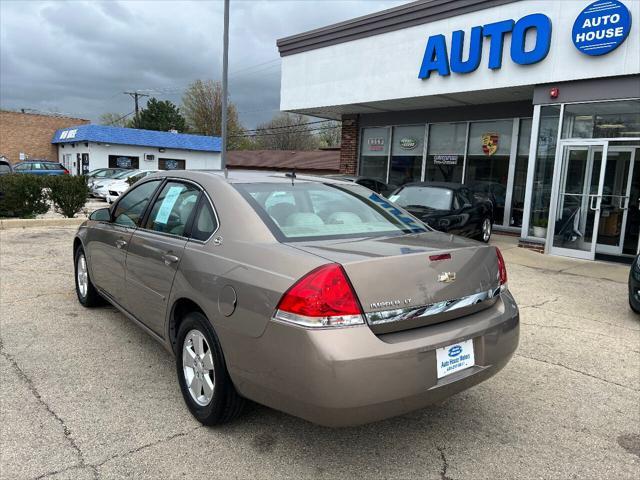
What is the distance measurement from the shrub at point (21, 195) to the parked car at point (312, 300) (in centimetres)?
982

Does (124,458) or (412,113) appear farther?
(412,113)

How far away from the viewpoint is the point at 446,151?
14430 mm

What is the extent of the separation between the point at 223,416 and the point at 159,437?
390 millimetres

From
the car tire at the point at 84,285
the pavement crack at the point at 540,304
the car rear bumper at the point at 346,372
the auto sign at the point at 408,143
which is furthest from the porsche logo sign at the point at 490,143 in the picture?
the car rear bumper at the point at 346,372

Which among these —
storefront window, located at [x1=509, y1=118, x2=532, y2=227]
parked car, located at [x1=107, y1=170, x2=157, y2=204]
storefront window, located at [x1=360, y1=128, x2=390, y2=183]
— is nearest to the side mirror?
storefront window, located at [x1=509, y1=118, x2=532, y2=227]

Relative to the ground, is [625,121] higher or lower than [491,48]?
lower

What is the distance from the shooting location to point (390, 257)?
8.38ft

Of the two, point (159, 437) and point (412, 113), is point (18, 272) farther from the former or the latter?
point (412, 113)

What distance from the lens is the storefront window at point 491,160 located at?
13.2 metres

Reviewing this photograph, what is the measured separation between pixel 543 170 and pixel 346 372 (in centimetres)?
979

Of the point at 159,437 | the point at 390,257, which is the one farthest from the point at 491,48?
the point at 159,437

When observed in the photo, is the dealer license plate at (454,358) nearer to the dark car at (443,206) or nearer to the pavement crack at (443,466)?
the pavement crack at (443,466)

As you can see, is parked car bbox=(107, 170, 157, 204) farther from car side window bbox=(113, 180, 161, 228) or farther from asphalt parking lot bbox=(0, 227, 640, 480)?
car side window bbox=(113, 180, 161, 228)

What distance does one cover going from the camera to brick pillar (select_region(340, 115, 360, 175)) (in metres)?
16.4
